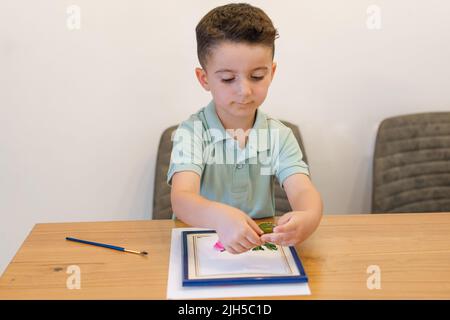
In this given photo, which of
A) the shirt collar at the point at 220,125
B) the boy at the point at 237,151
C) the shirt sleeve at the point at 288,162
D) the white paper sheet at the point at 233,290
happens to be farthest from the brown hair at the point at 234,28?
the white paper sheet at the point at 233,290

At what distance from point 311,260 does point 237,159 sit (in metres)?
0.35

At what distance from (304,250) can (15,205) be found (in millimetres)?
1293

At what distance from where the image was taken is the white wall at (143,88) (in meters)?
1.85

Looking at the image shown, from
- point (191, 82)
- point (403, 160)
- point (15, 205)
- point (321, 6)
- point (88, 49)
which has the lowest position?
point (15, 205)

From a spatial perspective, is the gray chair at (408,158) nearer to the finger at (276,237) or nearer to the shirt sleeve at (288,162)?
the shirt sleeve at (288,162)

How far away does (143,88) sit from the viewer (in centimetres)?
190

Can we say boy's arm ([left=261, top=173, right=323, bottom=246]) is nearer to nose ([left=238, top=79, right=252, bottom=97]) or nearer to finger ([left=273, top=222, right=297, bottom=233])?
finger ([left=273, top=222, right=297, bottom=233])

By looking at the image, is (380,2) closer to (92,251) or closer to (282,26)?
(282,26)

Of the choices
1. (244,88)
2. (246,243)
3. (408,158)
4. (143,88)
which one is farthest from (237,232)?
(408,158)

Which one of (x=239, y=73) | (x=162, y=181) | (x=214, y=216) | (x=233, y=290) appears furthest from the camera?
(x=162, y=181)

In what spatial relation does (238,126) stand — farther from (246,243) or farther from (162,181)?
(162,181)

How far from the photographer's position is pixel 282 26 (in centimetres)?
188

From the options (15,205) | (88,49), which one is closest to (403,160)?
(88,49)

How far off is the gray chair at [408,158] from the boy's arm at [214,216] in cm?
92
